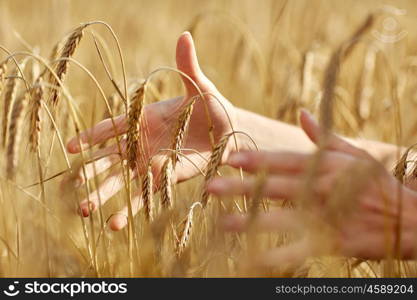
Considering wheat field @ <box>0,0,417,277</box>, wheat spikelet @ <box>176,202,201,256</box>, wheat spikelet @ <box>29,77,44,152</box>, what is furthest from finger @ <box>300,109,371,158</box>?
wheat spikelet @ <box>29,77,44,152</box>

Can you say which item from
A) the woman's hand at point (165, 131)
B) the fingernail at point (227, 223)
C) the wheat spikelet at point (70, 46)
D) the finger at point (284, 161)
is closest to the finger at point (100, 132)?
the woman's hand at point (165, 131)

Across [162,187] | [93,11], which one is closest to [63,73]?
[162,187]

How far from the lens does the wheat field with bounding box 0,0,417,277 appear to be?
48.2 inches

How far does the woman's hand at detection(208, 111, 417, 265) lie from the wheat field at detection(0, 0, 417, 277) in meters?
0.05

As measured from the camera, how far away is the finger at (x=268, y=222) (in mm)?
819

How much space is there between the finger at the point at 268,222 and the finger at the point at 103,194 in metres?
0.34

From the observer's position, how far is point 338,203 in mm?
859

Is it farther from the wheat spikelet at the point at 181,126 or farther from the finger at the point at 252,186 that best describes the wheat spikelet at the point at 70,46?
the finger at the point at 252,186

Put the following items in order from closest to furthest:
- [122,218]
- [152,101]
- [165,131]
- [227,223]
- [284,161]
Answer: [227,223], [284,161], [122,218], [165,131], [152,101]

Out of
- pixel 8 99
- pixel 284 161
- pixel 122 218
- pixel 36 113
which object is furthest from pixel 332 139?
pixel 8 99

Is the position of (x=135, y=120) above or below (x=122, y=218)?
above

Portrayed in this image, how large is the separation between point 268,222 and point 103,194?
0.53 m

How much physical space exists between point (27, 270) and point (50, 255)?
168 millimetres

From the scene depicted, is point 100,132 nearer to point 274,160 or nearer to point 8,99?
point 8,99
